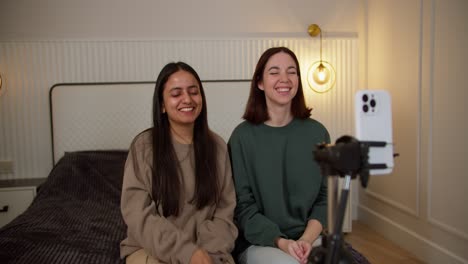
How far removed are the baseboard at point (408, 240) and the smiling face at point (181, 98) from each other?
5.92 feet

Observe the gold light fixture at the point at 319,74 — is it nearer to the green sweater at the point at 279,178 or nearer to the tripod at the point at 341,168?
the green sweater at the point at 279,178

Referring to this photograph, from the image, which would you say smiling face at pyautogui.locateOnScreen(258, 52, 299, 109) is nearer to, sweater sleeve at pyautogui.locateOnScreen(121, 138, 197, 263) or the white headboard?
sweater sleeve at pyautogui.locateOnScreen(121, 138, 197, 263)

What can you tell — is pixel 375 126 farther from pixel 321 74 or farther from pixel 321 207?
pixel 321 74

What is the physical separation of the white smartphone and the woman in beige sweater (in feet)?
2.36

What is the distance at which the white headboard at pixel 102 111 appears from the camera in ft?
9.54

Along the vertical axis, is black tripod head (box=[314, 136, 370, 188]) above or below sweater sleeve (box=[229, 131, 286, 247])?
above

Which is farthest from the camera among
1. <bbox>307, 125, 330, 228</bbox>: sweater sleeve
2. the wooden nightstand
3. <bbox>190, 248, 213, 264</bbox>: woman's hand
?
the wooden nightstand

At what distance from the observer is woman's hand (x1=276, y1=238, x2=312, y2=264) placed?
1285mm

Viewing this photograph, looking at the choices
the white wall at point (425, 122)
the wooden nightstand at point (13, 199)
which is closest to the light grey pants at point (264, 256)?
the white wall at point (425, 122)

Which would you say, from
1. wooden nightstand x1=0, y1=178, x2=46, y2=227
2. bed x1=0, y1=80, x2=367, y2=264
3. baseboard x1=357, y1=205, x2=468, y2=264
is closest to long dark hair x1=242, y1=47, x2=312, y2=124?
bed x1=0, y1=80, x2=367, y2=264

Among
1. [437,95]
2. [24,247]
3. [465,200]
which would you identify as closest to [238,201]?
[24,247]

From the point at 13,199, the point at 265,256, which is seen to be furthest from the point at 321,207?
the point at 13,199

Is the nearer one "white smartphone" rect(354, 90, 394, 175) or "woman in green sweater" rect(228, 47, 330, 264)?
"white smartphone" rect(354, 90, 394, 175)

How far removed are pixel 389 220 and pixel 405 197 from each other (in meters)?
0.29
